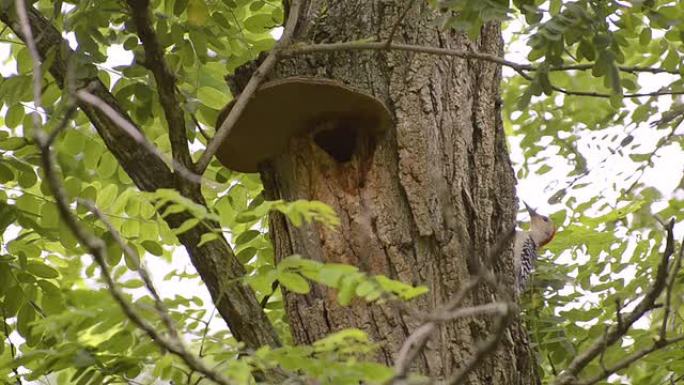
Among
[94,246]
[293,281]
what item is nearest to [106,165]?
[293,281]

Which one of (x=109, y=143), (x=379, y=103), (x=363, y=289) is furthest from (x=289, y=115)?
(x=363, y=289)

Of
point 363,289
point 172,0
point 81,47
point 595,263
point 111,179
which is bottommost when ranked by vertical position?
point 363,289

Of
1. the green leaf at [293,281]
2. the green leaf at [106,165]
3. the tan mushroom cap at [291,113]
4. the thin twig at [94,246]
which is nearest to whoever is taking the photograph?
the thin twig at [94,246]

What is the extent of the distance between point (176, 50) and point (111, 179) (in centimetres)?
78

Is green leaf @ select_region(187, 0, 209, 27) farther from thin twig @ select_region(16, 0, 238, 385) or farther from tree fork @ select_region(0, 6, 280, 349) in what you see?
thin twig @ select_region(16, 0, 238, 385)

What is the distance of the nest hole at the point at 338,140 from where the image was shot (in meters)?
3.62

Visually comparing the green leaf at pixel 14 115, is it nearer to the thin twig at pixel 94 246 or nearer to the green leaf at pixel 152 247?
the green leaf at pixel 152 247

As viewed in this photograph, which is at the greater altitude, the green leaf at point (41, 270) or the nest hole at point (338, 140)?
the nest hole at point (338, 140)

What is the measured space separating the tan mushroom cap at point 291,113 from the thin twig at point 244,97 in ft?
0.15

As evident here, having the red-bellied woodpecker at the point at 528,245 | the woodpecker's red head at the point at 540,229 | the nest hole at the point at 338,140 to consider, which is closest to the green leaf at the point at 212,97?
the nest hole at the point at 338,140

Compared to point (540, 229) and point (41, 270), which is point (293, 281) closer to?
point (41, 270)

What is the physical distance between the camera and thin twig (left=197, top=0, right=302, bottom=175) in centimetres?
331

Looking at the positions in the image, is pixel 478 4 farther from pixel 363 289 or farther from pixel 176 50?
pixel 176 50

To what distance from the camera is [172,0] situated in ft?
14.3
